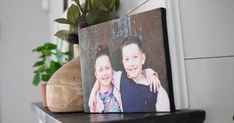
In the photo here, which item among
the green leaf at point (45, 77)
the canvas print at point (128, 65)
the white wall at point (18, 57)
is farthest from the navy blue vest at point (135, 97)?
the white wall at point (18, 57)

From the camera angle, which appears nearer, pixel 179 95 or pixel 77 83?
pixel 179 95

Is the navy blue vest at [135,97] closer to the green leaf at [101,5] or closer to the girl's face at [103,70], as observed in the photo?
the girl's face at [103,70]

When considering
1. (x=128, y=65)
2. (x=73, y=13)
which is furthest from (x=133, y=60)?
(x=73, y=13)

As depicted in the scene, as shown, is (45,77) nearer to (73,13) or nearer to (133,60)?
(73,13)

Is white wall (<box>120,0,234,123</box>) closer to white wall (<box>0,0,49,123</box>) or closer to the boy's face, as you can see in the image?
the boy's face

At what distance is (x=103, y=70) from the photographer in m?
0.67

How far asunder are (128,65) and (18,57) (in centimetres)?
173

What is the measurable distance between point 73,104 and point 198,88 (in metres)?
0.35

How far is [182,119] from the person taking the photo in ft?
1.71

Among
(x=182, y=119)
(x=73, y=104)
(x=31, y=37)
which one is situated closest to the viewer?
(x=182, y=119)

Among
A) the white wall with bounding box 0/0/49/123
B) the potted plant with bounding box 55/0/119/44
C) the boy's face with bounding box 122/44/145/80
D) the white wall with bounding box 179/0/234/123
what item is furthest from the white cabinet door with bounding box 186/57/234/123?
the white wall with bounding box 0/0/49/123

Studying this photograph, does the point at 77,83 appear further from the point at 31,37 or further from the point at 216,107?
the point at 31,37

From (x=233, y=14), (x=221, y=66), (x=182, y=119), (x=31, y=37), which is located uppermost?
(x=31, y=37)

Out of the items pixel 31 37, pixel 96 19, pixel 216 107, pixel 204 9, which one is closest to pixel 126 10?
pixel 96 19
